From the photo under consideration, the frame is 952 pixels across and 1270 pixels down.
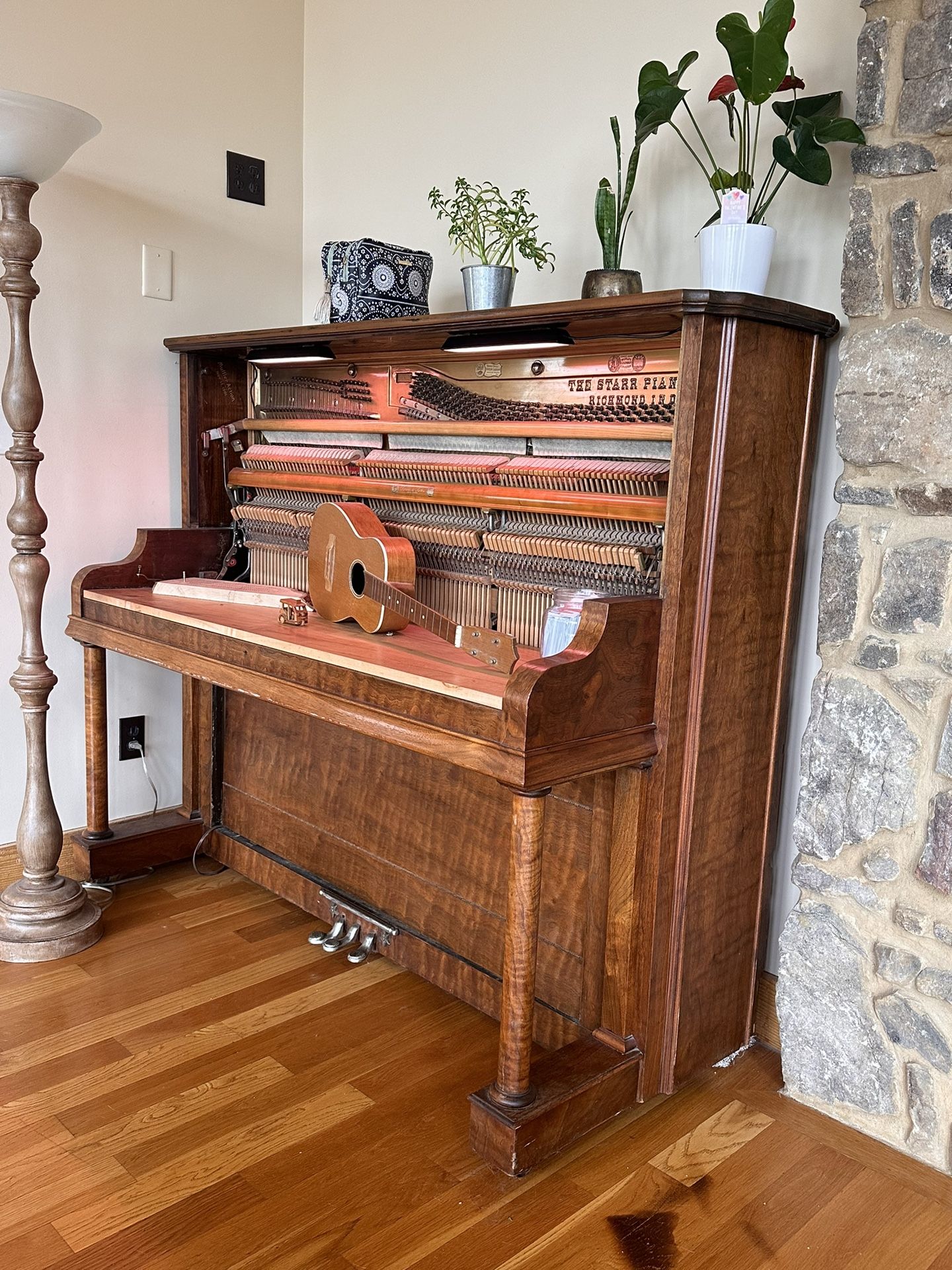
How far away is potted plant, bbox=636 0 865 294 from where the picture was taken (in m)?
A: 1.75

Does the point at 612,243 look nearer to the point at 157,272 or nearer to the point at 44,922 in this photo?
the point at 157,272

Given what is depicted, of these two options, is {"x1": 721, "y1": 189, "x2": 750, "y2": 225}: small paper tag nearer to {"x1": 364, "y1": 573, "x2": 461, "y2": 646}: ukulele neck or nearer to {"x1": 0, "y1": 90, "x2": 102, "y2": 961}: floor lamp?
{"x1": 364, "y1": 573, "x2": 461, "y2": 646}: ukulele neck

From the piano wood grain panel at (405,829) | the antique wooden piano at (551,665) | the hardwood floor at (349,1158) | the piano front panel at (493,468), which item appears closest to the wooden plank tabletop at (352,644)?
the antique wooden piano at (551,665)

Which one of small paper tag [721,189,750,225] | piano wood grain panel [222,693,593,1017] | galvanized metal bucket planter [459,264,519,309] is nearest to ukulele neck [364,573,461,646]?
piano wood grain panel [222,693,593,1017]

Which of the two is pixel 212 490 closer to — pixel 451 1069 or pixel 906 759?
pixel 451 1069

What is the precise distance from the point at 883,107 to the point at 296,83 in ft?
6.32

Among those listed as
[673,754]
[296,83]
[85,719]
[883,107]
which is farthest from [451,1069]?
[296,83]

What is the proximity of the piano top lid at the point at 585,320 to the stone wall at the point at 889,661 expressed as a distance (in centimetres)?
17

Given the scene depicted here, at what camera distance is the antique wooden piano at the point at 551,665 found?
1.75 metres

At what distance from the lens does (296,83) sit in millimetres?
3072

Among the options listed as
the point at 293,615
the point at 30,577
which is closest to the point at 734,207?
the point at 293,615

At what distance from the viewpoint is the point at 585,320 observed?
1814 millimetres

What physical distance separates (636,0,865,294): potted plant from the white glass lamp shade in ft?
3.60

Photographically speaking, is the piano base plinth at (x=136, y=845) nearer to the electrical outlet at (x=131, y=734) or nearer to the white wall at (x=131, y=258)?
the white wall at (x=131, y=258)
